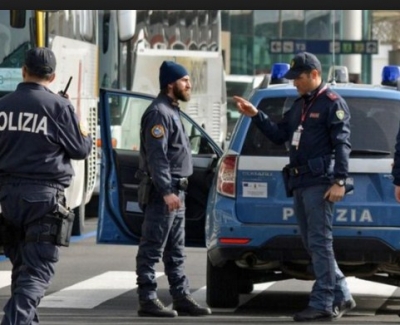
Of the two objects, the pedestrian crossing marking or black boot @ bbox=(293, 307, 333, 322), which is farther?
the pedestrian crossing marking

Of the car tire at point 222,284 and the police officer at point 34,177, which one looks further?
the car tire at point 222,284

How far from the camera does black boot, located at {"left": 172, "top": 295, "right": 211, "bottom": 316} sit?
10.5 metres

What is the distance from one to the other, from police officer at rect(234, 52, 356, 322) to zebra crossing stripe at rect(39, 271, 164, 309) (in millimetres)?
1861

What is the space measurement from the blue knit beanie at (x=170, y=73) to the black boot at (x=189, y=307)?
1.49 meters

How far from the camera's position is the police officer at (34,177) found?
8.23 m

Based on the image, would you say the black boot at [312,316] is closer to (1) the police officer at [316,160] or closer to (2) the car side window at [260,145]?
(1) the police officer at [316,160]

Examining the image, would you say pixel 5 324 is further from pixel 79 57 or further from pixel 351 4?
pixel 79 57

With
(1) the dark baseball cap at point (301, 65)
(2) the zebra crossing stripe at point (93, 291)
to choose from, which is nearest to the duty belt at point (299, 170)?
Result: (1) the dark baseball cap at point (301, 65)

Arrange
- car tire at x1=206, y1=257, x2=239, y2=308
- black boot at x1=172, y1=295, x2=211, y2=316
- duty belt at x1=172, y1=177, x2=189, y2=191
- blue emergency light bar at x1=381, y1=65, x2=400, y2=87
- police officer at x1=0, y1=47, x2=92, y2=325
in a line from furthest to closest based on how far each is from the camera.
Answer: blue emergency light bar at x1=381, y1=65, x2=400, y2=87 → car tire at x1=206, y1=257, x2=239, y2=308 → black boot at x1=172, y1=295, x2=211, y2=316 → duty belt at x1=172, y1=177, x2=189, y2=191 → police officer at x1=0, y1=47, x2=92, y2=325

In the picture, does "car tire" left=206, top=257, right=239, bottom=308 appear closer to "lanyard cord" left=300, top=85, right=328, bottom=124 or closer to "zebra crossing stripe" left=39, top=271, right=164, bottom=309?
"zebra crossing stripe" left=39, top=271, right=164, bottom=309

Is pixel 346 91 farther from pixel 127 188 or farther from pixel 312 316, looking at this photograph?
pixel 127 188

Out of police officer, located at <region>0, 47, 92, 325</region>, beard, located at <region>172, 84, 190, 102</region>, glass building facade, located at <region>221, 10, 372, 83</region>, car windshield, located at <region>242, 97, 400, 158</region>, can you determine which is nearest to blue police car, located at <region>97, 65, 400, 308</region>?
car windshield, located at <region>242, 97, 400, 158</region>

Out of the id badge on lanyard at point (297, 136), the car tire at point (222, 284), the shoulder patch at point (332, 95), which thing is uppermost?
the shoulder patch at point (332, 95)

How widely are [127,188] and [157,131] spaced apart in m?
1.58
